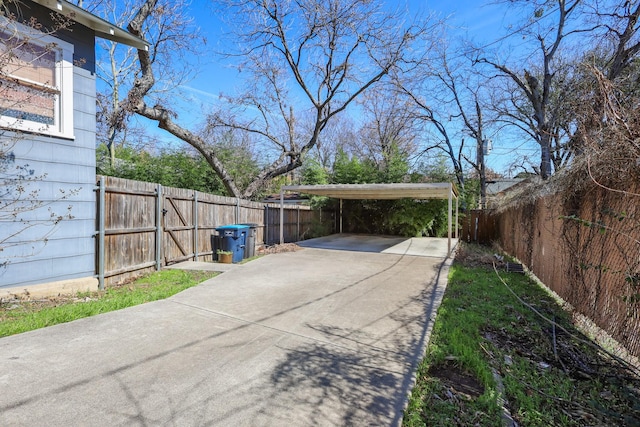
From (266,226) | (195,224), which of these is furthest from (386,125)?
(195,224)

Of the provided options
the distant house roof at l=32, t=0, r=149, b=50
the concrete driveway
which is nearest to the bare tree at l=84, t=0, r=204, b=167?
the distant house roof at l=32, t=0, r=149, b=50

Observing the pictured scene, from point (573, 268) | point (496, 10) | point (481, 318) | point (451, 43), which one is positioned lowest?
point (481, 318)

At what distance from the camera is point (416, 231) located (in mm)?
15375

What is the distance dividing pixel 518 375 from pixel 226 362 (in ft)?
8.43

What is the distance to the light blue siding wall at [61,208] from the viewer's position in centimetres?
444

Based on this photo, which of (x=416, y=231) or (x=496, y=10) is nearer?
(x=496, y=10)

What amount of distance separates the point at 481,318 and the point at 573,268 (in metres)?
1.55

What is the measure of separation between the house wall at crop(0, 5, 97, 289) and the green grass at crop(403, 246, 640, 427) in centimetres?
519

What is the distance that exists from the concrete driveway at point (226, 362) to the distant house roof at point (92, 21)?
4.41m

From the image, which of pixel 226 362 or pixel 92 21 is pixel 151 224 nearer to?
pixel 92 21

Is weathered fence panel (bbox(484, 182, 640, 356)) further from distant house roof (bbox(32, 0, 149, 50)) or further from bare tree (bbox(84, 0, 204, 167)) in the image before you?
bare tree (bbox(84, 0, 204, 167))

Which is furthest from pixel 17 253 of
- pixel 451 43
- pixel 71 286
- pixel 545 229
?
pixel 451 43

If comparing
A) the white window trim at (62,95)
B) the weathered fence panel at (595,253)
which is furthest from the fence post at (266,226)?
the weathered fence panel at (595,253)

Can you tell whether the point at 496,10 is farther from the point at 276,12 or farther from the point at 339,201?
the point at 339,201
